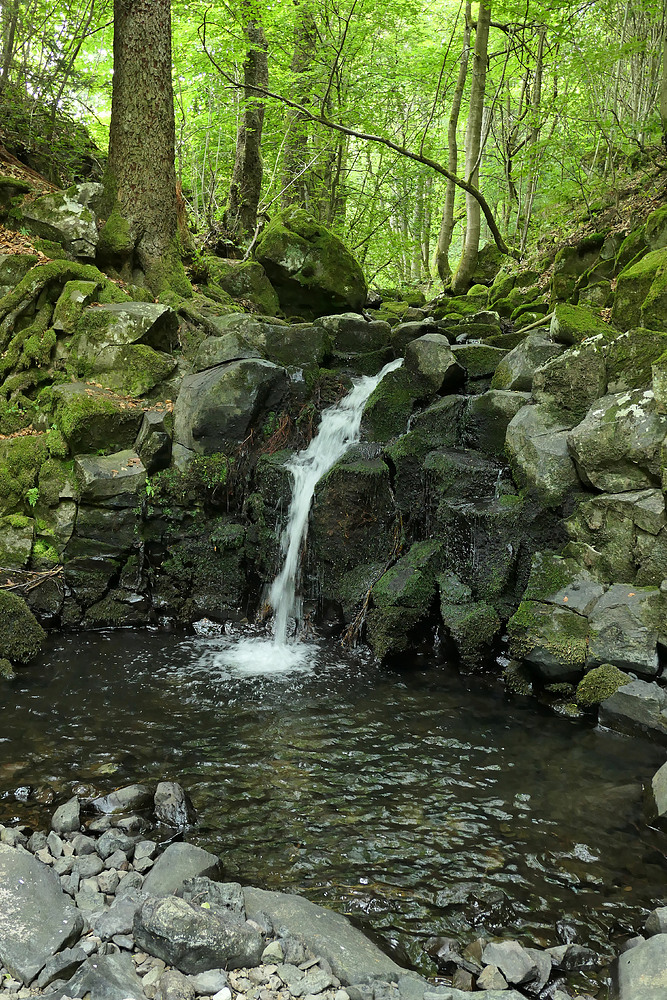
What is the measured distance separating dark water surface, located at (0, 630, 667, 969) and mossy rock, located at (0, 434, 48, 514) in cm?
213

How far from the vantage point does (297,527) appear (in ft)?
29.2

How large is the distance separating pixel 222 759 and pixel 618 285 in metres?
7.37

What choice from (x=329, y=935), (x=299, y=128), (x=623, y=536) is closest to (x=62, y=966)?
(x=329, y=935)

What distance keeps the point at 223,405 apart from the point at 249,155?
8629 millimetres

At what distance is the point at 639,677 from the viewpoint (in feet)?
20.5

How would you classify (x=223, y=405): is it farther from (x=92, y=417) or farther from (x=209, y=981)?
(x=209, y=981)

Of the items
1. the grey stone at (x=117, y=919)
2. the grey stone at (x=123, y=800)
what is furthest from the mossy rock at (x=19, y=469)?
the grey stone at (x=117, y=919)

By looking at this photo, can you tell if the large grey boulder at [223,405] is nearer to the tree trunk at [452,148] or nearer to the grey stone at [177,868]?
the grey stone at [177,868]

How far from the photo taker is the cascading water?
7723mm

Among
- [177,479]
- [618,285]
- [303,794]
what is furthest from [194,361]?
[303,794]

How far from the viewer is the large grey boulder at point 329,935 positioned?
10.6 ft

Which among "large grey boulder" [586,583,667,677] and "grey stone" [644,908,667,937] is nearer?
"grey stone" [644,908,667,937]

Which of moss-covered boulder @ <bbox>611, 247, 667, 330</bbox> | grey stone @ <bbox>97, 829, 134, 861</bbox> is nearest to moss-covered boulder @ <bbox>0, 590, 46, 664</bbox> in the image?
grey stone @ <bbox>97, 829, 134, 861</bbox>

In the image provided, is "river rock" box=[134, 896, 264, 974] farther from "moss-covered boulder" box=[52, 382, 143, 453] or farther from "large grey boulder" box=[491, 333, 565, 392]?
"large grey boulder" box=[491, 333, 565, 392]
